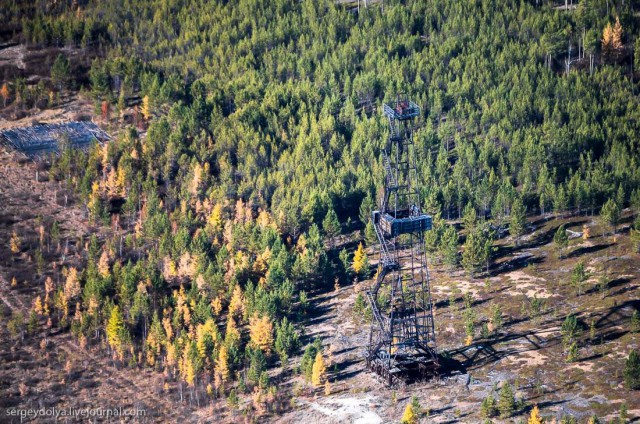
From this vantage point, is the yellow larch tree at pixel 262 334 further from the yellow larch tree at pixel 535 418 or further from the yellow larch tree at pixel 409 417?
the yellow larch tree at pixel 535 418

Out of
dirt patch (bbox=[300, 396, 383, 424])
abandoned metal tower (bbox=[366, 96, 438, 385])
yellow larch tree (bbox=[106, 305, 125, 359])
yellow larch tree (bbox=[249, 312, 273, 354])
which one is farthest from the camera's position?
yellow larch tree (bbox=[106, 305, 125, 359])

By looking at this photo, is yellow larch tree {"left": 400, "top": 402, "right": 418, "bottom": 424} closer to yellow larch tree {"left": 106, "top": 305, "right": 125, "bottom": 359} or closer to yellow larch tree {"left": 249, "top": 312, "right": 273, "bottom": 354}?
yellow larch tree {"left": 249, "top": 312, "right": 273, "bottom": 354}

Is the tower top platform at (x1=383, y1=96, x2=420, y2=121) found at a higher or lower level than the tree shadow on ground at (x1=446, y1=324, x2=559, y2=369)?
higher

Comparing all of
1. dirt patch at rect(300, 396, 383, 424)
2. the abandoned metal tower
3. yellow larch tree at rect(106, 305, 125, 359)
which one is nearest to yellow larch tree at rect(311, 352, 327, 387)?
dirt patch at rect(300, 396, 383, 424)

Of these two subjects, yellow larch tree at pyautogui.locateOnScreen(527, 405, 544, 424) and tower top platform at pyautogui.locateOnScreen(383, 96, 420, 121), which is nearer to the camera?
yellow larch tree at pyautogui.locateOnScreen(527, 405, 544, 424)

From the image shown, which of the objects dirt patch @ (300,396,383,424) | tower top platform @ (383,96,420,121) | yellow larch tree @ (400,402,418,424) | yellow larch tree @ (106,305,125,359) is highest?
tower top platform @ (383,96,420,121)

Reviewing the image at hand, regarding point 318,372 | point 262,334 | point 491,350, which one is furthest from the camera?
point 262,334

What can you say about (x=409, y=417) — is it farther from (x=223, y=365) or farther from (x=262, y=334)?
(x=262, y=334)

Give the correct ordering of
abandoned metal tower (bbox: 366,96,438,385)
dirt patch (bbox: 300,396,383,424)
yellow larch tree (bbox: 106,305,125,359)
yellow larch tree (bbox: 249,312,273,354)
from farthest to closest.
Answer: yellow larch tree (bbox: 106,305,125,359)
yellow larch tree (bbox: 249,312,273,354)
abandoned metal tower (bbox: 366,96,438,385)
dirt patch (bbox: 300,396,383,424)

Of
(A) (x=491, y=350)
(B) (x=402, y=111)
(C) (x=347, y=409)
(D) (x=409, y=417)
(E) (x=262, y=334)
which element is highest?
(B) (x=402, y=111)

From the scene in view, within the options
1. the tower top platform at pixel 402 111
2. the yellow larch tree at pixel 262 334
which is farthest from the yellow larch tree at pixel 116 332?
the tower top platform at pixel 402 111

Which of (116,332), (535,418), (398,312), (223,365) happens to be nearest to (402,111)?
(398,312)

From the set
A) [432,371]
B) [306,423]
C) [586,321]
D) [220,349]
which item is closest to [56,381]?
[220,349]
